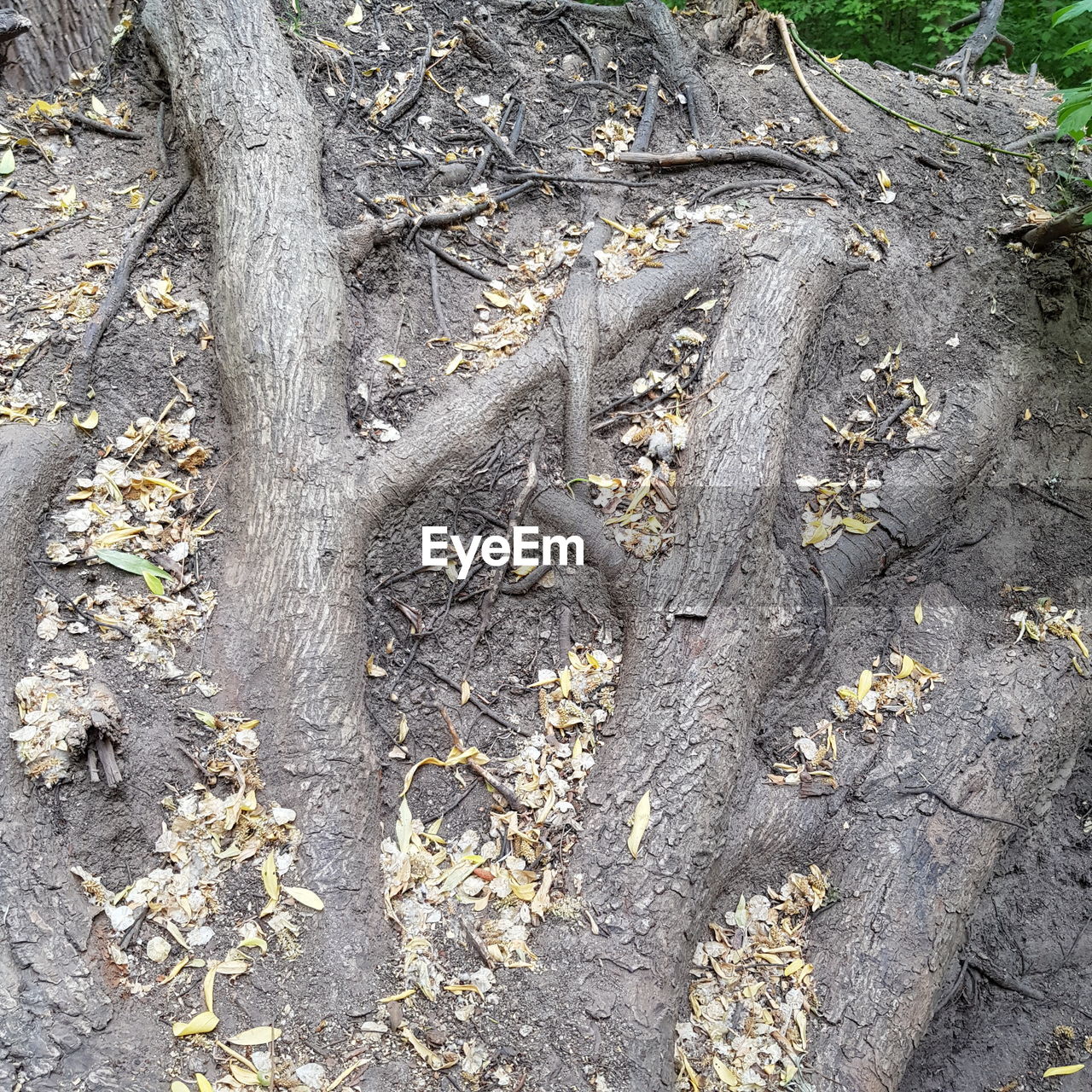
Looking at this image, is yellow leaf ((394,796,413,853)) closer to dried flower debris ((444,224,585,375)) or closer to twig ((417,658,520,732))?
twig ((417,658,520,732))

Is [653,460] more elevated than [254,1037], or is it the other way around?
[653,460]

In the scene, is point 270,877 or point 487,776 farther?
point 487,776

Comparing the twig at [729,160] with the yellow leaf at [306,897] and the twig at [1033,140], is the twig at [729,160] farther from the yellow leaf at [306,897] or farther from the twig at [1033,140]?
the yellow leaf at [306,897]

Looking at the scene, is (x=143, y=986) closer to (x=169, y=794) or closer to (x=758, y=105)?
(x=169, y=794)

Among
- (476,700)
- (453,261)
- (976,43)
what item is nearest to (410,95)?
(453,261)

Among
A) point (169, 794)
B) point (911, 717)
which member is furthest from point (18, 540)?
point (911, 717)

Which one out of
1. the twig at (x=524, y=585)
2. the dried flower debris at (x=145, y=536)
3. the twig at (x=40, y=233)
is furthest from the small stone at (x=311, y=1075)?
the twig at (x=40, y=233)

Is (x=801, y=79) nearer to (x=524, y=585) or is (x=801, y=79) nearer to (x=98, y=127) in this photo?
(x=524, y=585)

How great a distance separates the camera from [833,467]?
3008 mm

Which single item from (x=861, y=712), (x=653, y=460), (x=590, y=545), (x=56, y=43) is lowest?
(x=861, y=712)

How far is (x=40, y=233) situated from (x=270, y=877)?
2440mm

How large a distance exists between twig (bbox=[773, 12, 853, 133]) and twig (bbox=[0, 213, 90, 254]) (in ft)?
10.3

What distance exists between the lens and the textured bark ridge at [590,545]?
82.8 inches

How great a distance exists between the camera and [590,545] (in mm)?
2709
